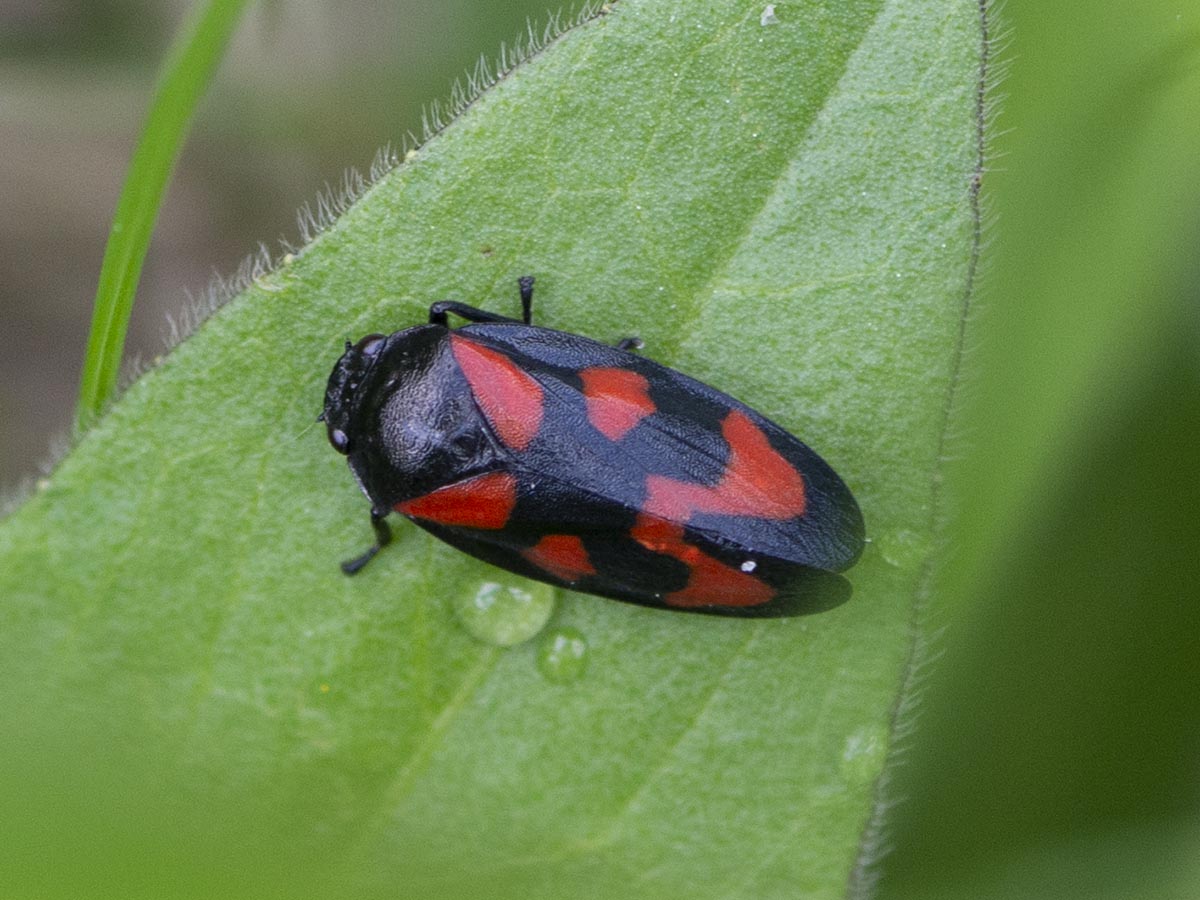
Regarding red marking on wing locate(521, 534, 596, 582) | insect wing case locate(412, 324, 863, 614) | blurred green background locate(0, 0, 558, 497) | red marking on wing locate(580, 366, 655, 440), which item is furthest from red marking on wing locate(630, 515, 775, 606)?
blurred green background locate(0, 0, 558, 497)

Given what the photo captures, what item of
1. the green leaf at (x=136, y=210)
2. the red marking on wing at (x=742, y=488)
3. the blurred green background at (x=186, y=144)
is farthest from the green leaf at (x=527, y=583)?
the blurred green background at (x=186, y=144)

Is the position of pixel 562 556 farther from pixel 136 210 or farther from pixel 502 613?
pixel 136 210

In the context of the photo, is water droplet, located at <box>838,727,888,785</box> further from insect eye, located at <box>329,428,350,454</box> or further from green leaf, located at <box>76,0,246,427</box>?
green leaf, located at <box>76,0,246,427</box>

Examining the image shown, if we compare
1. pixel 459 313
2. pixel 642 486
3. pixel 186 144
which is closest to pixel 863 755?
pixel 642 486

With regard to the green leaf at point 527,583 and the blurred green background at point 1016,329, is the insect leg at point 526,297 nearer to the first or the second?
the green leaf at point 527,583

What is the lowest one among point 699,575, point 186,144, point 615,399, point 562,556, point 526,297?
point 699,575

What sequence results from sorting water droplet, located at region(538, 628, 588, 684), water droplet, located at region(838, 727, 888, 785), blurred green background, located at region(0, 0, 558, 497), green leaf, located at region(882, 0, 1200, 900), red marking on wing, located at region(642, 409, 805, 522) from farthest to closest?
blurred green background, located at region(0, 0, 558, 497) < green leaf, located at region(882, 0, 1200, 900) < water droplet, located at region(538, 628, 588, 684) < red marking on wing, located at region(642, 409, 805, 522) < water droplet, located at region(838, 727, 888, 785)
